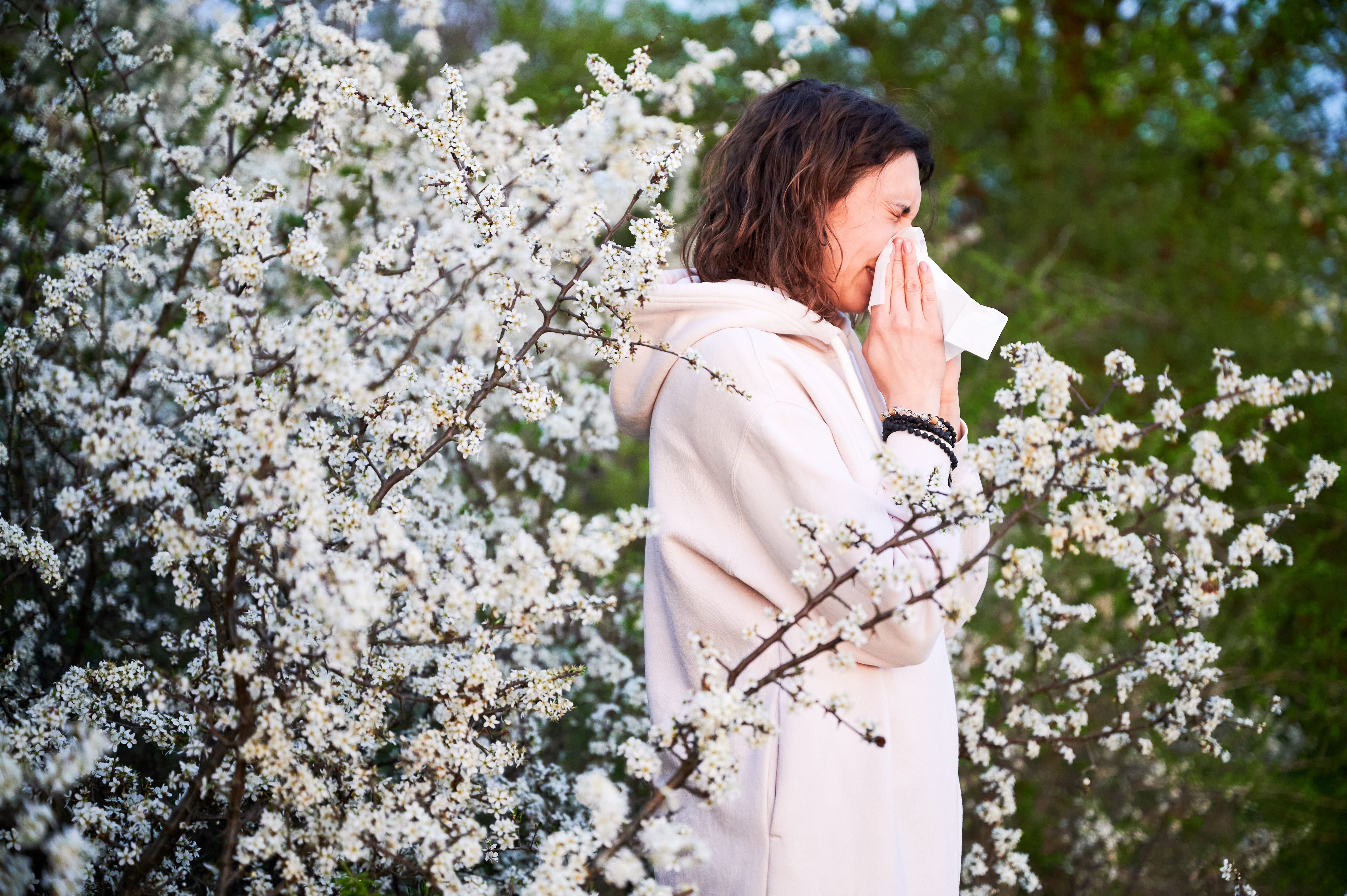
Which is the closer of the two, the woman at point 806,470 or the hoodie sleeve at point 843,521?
the hoodie sleeve at point 843,521

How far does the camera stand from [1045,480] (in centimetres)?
155

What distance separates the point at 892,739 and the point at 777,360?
0.70 metres

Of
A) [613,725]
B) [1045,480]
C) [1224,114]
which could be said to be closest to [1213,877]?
[613,725]

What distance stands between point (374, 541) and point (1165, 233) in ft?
22.2

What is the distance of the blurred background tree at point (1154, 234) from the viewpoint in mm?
3605

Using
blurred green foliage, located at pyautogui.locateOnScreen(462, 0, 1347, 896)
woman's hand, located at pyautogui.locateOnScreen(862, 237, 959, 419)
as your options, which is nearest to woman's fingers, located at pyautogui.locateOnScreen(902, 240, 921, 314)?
woman's hand, located at pyautogui.locateOnScreen(862, 237, 959, 419)

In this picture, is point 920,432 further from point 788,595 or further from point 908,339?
point 788,595

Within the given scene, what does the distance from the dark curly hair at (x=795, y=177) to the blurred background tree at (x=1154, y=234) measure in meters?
0.28

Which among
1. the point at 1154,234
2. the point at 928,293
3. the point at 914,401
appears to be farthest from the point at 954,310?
the point at 1154,234

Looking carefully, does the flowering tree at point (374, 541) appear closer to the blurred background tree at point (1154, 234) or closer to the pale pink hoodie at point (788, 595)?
the pale pink hoodie at point (788, 595)

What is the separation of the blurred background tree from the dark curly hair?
28 cm

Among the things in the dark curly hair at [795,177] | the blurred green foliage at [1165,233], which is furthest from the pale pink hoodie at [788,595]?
the blurred green foliage at [1165,233]

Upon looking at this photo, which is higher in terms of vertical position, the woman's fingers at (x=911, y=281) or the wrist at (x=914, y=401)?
the woman's fingers at (x=911, y=281)

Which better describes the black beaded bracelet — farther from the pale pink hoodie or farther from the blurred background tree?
the blurred background tree
